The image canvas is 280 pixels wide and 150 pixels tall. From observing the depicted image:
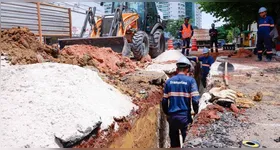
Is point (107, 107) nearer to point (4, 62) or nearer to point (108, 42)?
point (4, 62)

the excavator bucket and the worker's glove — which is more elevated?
the excavator bucket

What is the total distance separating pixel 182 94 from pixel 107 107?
1.38 metres

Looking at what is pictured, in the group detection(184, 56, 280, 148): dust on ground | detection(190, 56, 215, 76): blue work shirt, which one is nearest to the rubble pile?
detection(184, 56, 280, 148): dust on ground

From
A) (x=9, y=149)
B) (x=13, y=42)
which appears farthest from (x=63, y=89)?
(x=13, y=42)

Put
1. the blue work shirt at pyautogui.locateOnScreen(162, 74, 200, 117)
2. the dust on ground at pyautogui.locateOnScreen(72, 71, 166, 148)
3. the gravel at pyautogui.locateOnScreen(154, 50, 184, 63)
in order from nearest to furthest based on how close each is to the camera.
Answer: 1. the blue work shirt at pyautogui.locateOnScreen(162, 74, 200, 117)
2. the dust on ground at pyautogui.locateOnScreen(72, 71, 166, 148)
3. the gravel at pyautogui.locateOnScreen(154, 50, 184, 63)

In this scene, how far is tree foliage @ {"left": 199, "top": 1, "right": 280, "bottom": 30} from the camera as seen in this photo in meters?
10.4

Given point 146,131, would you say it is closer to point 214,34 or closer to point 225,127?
point 225,127

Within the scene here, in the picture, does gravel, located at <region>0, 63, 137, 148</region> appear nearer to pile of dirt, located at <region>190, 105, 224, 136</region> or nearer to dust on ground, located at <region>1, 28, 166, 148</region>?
dust on ground, located at <region>1, 28, 166, 148</region>

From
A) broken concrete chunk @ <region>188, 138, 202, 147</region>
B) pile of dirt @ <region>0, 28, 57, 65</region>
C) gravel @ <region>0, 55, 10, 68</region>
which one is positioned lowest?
broken concrete chunk @ <region>188, 138, 202, 147</region>

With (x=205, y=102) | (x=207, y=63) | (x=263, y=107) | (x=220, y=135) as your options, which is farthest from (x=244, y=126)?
(x=207, y=63)

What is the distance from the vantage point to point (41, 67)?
5309mm

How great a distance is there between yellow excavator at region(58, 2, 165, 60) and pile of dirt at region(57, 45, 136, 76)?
3.79ft

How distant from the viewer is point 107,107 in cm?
471

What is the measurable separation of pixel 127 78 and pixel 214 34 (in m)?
9.00
